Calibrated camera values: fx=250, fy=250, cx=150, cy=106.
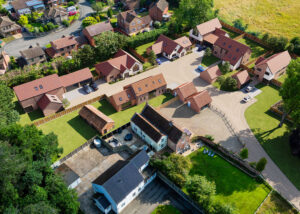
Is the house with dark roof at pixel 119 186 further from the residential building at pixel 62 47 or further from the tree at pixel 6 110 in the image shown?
the residential building at pixel 62 47

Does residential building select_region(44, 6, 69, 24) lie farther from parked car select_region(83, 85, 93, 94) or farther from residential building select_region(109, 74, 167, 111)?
residential building select_region(109, 74, 167, 111)

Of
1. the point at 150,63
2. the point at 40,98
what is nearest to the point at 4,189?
the point at 40,98

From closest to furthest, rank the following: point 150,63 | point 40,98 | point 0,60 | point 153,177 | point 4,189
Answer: point 4,189
point 153,177
point 40,98
point 0,60
point 150,63

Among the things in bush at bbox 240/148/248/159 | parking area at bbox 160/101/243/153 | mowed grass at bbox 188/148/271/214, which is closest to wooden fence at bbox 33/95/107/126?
parking area at bbox 160/101/243/153

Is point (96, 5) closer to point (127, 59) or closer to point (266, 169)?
point (127, 59)

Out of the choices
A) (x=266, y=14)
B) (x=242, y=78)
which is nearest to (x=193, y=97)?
(x=242, y=78)

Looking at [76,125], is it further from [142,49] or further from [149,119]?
[142,49]

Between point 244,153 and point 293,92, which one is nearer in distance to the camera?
point 244,153

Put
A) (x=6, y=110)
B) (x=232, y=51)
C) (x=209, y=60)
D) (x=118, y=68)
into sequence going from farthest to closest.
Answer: (x=209, y=60) < (x=232, y=51) < (x=118, y=68) < (x=6, y=110)
